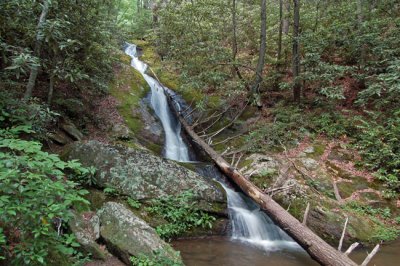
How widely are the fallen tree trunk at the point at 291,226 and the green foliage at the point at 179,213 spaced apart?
132 centimetres

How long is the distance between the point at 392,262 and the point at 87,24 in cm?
907

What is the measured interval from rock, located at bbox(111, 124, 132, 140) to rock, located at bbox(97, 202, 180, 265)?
5071mm

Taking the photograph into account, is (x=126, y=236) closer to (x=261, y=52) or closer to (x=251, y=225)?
(x=251, y=225)

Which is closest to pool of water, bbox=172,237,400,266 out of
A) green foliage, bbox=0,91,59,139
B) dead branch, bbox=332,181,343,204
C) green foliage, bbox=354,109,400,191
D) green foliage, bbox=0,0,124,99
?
dead branch, bbox=332,181,343,204

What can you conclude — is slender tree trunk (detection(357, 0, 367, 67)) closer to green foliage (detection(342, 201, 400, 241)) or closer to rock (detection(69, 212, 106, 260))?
green foliage (detection(342, 201, 400, 241))

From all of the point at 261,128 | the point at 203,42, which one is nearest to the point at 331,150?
the point at 261,128

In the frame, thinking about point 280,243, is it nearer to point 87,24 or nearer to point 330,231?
point 330,231

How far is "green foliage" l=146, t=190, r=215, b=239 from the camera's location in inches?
256

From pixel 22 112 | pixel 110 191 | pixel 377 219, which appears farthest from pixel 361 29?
pixel 22 112

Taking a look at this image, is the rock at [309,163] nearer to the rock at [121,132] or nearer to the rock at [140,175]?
the rock at [140,175]

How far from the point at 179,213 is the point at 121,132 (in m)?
4.95

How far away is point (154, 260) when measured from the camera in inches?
181

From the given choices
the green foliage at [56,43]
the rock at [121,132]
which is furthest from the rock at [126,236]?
the rock at [121,132]

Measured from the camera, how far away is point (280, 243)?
22.8 ft
